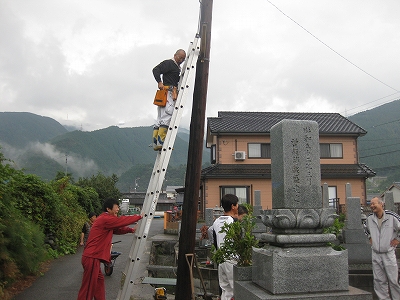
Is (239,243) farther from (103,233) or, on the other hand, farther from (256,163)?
(256,163)

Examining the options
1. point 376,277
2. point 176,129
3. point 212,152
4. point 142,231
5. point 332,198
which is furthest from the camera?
point 212,152

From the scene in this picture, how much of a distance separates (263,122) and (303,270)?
2786 centimetres

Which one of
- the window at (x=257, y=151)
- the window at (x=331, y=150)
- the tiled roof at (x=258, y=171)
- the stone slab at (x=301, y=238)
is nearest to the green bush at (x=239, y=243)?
the stone slab at (x=301, y=238)

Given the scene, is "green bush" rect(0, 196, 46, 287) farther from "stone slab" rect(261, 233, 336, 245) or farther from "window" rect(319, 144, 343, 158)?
"window" rect(319, 144, 343, 158)

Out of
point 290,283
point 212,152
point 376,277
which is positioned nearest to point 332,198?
point 212,152

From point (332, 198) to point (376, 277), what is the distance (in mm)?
21686

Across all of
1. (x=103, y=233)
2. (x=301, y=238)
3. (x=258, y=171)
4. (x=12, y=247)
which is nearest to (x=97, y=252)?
(x=103, y=233)

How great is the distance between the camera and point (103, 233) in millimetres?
6035

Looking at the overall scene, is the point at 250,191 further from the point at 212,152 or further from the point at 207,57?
the point at 207,57

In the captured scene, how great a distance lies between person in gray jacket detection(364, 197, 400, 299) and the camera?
Result: 22.9ft

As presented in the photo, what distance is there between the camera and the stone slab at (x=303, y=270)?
4301 mm

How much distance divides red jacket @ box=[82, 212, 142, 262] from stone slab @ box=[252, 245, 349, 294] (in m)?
2.44

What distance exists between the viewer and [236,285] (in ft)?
16.7

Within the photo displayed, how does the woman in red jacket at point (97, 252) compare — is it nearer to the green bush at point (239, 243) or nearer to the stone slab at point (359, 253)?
the green bush at point (239, 243)
